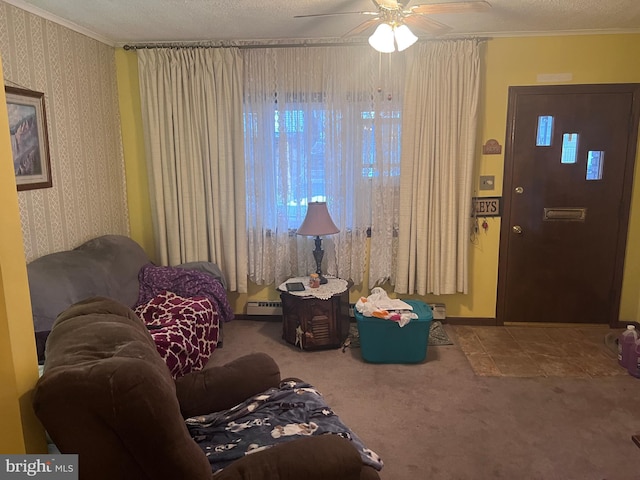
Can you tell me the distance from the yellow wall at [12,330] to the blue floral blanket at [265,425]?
0.64 m

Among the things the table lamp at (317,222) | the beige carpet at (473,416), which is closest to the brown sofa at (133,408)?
the beige carpet at (473,416)

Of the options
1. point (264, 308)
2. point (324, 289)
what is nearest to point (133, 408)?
point (324, 289)

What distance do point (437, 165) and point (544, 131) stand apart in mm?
903

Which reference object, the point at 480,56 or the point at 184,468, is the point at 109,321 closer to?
the point at 184,468

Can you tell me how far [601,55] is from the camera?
12.5 ft

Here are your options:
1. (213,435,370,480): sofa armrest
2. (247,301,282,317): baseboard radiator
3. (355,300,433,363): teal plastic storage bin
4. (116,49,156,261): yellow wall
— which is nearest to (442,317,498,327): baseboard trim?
(355,300,433,363): teal plastic storage bin

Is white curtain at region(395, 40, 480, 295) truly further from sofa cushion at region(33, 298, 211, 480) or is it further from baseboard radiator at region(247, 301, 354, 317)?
sofa cushion at region(33, 298, 211, 480)

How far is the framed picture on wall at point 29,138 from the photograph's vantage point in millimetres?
2850

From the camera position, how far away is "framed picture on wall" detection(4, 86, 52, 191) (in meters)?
2.85

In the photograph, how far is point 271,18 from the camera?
10.8 feet

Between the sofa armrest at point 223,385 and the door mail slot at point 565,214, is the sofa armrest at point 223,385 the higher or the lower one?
the lower one

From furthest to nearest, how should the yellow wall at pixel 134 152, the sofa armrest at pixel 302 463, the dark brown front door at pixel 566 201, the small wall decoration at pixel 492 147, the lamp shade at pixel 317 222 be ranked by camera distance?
the yellow wall at pixel 134 152 < the small wall decoration at pixel 492 147 < the dark brown front door at pixel 566 201 < the lamp shade at pixel 317 222 < the sofa armrest at pixel 302 463

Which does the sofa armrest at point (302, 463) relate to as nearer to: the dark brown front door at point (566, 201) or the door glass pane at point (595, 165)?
the dark brown front door at point (566, 201)

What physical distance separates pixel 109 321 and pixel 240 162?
A: 102 inches
